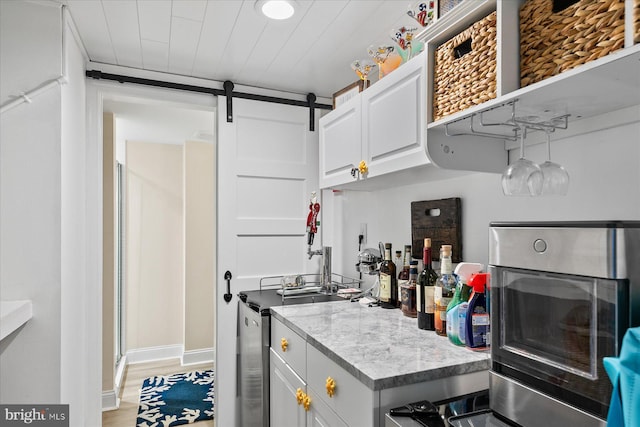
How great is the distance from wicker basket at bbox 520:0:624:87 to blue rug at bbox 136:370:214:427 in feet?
9.42

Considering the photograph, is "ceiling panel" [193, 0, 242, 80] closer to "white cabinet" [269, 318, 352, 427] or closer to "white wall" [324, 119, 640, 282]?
"white wall" [324, 119, 640, 282]

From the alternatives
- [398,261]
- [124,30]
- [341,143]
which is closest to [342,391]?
[398,261]

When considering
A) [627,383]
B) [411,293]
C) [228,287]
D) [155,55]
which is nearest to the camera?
[627,383]

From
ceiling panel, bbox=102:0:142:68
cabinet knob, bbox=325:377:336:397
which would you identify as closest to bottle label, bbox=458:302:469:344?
cabinet knob, bbox=325:377:336:397

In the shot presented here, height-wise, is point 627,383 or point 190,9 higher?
point 190,9

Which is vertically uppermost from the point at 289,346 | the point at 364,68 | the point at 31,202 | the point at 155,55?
the point at 155,55

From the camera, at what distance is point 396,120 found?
63.7 inches

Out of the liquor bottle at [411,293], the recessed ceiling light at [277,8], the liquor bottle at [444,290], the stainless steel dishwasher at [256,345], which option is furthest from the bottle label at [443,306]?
the recessed ceiling light at [277,8]

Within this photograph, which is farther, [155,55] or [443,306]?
[155,55]

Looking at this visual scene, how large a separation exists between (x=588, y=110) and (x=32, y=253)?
2.09 meters

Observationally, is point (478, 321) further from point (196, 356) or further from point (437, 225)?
point (196, 356)

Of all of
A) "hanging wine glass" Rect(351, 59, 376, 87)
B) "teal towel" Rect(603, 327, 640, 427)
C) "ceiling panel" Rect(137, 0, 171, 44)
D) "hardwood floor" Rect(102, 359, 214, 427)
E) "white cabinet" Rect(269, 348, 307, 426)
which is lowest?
"hardwood floor" Rect(102, 359, 214, 427)

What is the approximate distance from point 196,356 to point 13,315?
2688 millimetres

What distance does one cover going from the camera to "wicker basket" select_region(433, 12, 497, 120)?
3.69ft
